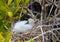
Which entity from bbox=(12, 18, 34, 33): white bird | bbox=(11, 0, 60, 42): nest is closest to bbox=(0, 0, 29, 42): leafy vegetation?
bbox=(11, 0, 60, 42): nest

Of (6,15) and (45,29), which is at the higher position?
(6,15)

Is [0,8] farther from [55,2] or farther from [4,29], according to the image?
[55,2]

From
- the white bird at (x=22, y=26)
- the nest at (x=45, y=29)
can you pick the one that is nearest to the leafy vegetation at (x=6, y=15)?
the nest at (x=45, y=29)

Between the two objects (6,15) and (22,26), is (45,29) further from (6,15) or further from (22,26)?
(6,15)

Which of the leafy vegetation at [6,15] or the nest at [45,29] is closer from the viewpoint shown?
the leafy vegetation at [6,15]

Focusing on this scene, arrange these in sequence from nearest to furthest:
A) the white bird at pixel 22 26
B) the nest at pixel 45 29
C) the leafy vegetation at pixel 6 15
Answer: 1. the leafy vegetation at pixel 6 15
2. the nest at pixel 45 29
3. the white bird at pixel 22 26

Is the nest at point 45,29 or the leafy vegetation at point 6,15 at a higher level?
the leafy vegetation at point 6,15

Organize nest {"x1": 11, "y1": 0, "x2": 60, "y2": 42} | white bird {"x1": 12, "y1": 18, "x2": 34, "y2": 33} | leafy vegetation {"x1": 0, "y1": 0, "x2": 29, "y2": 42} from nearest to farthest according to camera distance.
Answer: leafy vegetation {"x1": 0, "y1": 0, "x2": 29, "y2": 42} → nest {"x1": 11, "y1": 0, "x2": 60, "y2": 42} → white bird {"x1": 12, "y1": 18, "x2": 34, "y2": 33}

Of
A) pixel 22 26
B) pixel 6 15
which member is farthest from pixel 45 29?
pixel 6 15

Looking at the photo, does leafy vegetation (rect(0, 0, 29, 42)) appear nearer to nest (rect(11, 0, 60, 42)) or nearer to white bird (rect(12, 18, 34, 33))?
nest (rect(11, 0, 60, 42))

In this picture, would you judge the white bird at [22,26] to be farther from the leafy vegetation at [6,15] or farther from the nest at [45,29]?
the leafy vegetation at [6,15]

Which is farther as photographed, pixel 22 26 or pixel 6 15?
pixel 22 26

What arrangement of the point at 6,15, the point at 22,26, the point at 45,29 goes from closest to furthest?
the point at 6,15 < the point at 45,29 < the point at 22,26

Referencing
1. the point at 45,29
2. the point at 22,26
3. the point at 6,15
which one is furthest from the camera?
the point at 22,26
